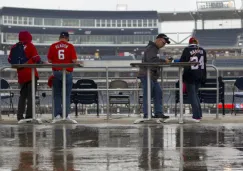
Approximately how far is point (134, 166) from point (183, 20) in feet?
240

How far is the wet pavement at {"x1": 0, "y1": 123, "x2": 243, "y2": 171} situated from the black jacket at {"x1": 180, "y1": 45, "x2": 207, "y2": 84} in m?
1.51

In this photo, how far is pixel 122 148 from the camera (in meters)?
5.06

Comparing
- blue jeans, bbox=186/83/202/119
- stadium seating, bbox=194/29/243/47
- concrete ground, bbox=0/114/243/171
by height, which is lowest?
concrete ground, bbox=0/114/243/171

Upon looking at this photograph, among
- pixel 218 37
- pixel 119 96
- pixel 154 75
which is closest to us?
pixel 154 75

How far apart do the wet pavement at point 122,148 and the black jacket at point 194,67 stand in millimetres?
1512

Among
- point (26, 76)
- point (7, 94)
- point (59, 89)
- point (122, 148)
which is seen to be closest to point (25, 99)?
point (26, 76)

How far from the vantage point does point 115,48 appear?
74.9 m

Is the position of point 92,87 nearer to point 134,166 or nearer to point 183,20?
point 134,166

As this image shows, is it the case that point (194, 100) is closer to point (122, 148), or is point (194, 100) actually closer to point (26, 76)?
point (26, 76)

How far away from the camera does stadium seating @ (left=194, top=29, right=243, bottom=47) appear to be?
6781cm

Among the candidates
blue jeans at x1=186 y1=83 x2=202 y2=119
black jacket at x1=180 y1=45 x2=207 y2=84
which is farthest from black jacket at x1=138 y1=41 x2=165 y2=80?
blue jeans at x1=186 y1=83 x2=202 y2=119

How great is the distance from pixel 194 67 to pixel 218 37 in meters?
61.7

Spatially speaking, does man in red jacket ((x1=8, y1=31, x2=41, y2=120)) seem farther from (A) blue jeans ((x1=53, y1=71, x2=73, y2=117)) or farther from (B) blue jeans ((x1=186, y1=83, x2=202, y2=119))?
(B) blue jeans ((x1=186, y1=83, x2=202, y2=119))

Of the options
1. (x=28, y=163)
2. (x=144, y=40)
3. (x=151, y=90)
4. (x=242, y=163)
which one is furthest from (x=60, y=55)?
(x=144, y=40)
